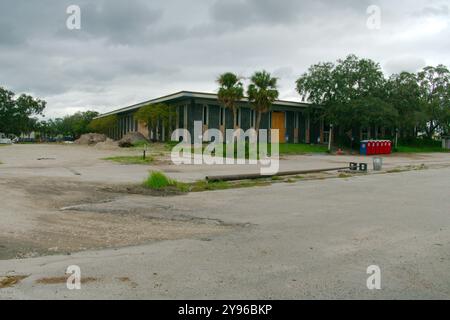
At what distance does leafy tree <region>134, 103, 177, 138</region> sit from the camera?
48653 mm

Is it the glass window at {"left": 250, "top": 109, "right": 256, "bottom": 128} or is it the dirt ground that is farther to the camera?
the glass window at {"left": 250, "top": 109, "right": 256, "bottom": 128}

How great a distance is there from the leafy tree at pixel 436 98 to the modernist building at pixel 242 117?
52.0 ft

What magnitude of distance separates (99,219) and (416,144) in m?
62.2

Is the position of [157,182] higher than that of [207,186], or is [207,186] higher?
[157,182]

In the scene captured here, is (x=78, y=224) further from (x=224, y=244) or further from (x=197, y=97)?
(x=197, y=97)

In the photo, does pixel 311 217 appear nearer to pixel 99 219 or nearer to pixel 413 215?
pixel 413 215

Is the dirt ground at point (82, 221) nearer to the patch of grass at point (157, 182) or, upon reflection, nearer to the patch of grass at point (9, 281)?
the patch of grass at point (9, 281)

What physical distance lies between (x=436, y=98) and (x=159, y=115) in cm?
3991

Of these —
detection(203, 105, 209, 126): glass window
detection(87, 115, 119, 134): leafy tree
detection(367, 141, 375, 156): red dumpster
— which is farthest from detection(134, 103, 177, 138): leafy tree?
detection(87, 115, 119, 134): leafy tree

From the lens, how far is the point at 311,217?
9.40 meters

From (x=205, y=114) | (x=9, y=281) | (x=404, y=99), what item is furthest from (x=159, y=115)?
(x=9, y=281)

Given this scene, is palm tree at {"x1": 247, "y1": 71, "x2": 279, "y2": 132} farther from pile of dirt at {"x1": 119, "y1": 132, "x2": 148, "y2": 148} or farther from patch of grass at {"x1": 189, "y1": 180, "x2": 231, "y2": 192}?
patch of grass at {"x1": 189, "y1": 180, "x2": 231, "y2": 192}

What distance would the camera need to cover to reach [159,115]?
48.7 m

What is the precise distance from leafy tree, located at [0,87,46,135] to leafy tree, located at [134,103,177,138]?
175 ft
